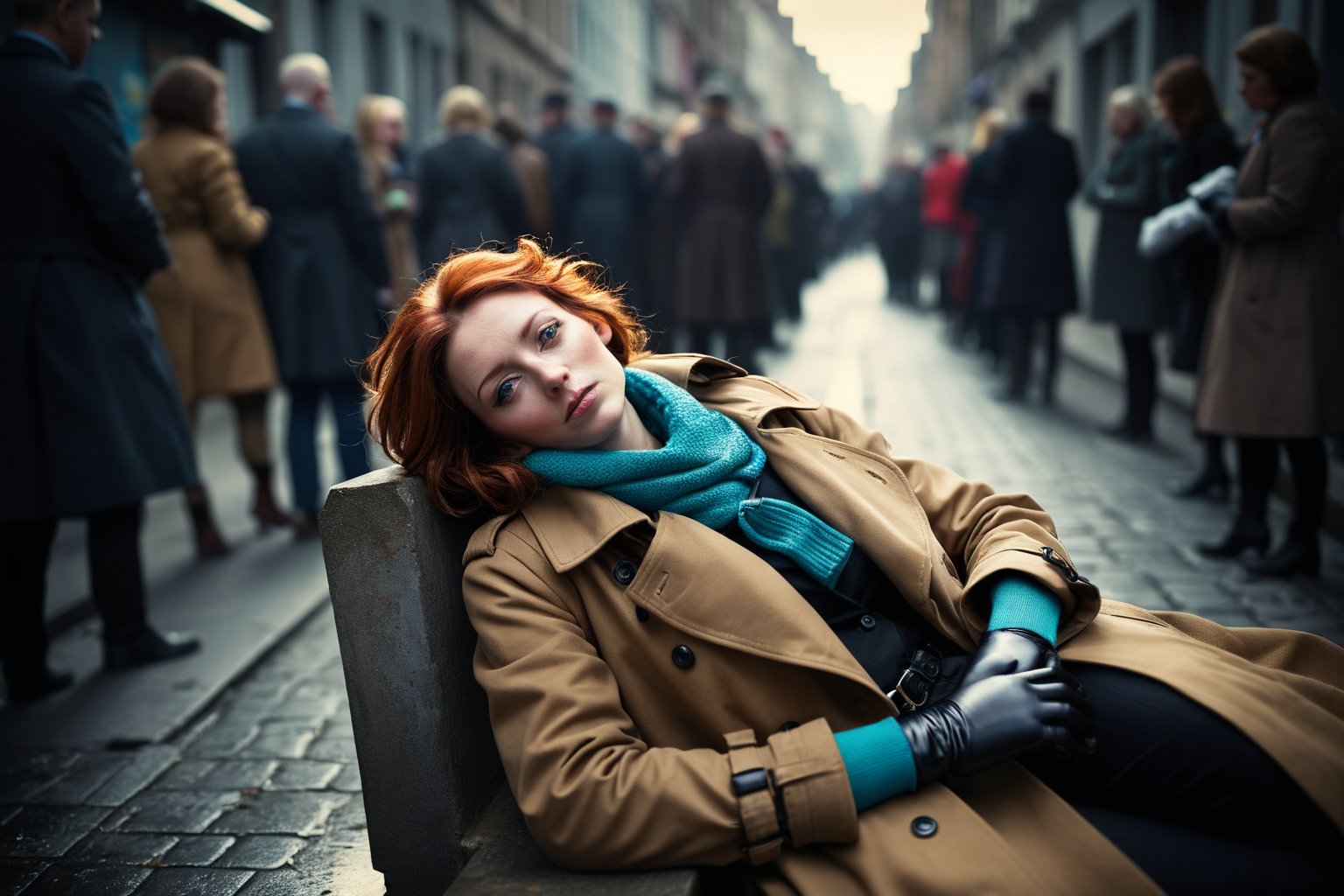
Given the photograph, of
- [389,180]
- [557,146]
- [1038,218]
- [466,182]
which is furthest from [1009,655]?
[557,146]

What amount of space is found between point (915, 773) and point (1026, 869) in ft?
0.68

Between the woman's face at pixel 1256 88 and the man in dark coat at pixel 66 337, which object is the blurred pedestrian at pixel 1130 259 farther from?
the man in dark coat at pixel 66 337

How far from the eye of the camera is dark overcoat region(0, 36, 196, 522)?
412 cm

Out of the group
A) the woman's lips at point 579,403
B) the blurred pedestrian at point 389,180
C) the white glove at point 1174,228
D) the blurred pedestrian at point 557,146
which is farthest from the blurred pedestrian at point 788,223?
the woman's lips at point 579,403

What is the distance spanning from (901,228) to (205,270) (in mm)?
14552

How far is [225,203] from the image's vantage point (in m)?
6.07

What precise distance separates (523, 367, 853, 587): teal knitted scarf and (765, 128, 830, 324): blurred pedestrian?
11904 millimetres

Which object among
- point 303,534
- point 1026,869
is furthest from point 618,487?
point 303,534

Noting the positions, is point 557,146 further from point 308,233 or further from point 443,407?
point 443,407

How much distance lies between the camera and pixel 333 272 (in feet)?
21.6

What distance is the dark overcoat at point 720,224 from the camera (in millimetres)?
10617

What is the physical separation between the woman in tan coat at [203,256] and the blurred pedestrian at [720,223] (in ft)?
16.4

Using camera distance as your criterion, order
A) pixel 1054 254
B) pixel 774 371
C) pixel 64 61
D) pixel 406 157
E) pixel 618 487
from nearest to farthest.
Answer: pixel 618 487 → pixel 64 61 → pixel 1054 254 → pixel 406 157 → pixel 774 371

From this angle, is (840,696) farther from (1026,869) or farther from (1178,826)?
(1178,826)
